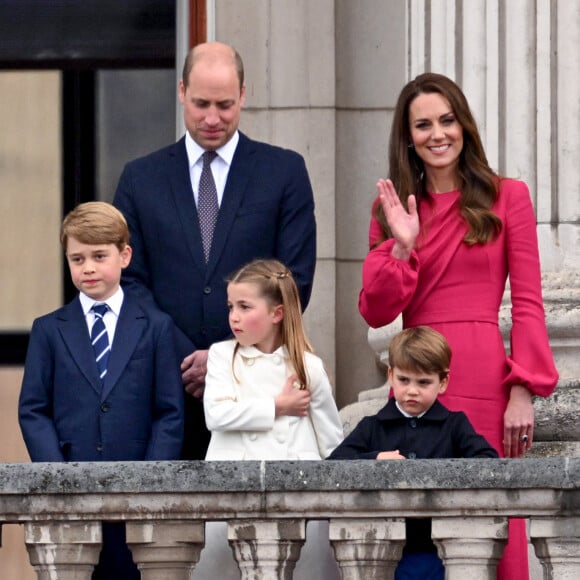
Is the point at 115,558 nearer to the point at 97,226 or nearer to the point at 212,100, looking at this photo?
the point at 97,226

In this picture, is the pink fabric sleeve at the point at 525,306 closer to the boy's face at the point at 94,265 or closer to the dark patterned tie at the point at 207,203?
the dark patterned tie at the point at 207,203

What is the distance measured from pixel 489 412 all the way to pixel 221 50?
147cm

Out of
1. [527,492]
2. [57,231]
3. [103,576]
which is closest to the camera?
[527,492]

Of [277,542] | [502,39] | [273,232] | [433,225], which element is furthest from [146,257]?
[502,39]

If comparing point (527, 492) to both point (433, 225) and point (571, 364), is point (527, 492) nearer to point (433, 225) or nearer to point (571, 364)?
point (433, 225)

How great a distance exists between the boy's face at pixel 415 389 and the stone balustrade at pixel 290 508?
1.81ft

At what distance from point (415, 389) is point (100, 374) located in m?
1.02

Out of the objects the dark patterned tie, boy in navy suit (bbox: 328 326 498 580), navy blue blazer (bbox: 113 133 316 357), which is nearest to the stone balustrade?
boy in navy suit (bbox: 328 326 498 580)

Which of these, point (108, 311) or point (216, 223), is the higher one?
point (216, 223)

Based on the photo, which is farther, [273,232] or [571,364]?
[571,364]

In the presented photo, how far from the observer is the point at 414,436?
6559mm

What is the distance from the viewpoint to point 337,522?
6105 mm

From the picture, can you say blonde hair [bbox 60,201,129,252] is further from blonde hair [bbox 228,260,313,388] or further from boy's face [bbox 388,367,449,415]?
boy's face [bbox 388,367,449,415]

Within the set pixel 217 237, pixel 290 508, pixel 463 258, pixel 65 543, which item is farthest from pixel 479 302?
pixel 65 543
